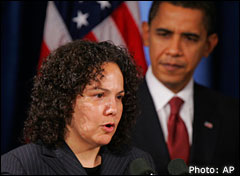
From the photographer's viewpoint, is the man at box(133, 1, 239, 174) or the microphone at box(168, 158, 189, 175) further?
the man at box(133, 1, 239, 174)

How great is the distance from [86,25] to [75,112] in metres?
1.09

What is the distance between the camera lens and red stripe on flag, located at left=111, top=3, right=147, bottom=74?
262 centimetres

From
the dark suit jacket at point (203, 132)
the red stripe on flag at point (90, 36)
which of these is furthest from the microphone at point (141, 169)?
the red stripe on flag at point (90, 36)

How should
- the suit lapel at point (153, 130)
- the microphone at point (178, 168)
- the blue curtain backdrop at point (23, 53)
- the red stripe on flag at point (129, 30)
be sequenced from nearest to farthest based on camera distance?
1. the microphone at point (178, 168)
2. the suit lapel at point (153, 130)
3. the blue curtain backdrop at point (23, 53)
4. the red stripe on flag at point (129, 30)

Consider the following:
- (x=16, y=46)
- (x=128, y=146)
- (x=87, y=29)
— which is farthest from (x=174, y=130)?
(x=16, y=46)

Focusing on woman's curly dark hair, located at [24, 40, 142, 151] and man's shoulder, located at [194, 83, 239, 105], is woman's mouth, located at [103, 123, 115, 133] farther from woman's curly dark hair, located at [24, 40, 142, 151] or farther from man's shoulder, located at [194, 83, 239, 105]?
man's shoulder, located at [194, 83, 239, 105]

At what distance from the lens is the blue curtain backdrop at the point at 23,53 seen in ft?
8.14

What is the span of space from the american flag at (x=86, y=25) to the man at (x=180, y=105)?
28 centimetres

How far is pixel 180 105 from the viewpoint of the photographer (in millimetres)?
2279

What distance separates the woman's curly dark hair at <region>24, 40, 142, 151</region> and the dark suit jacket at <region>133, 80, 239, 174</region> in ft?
1.90

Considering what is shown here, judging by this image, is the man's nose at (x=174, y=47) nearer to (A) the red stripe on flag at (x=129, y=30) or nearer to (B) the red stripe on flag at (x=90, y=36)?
(A) the red stripe on flag at (x=129, y=30)

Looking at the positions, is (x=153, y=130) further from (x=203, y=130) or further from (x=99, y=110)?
(x=99, y=110)

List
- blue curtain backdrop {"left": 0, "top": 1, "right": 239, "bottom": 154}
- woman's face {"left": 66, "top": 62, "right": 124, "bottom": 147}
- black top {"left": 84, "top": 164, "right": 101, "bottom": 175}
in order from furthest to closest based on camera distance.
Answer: blue curtain backdrop {"left": 0, "top": 1, "right": 239, "bottom": 154} → black top {"left": 84, "top": 164, "right": 101, "bottom": 175} → woman's face {"left": 66, "top": 62, "right": 124, "bottom": 147}

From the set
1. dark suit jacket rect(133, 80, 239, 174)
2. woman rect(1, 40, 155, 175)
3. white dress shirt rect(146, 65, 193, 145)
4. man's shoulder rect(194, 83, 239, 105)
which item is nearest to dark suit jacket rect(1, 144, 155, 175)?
woman rect(1, 40, 155, 175)
